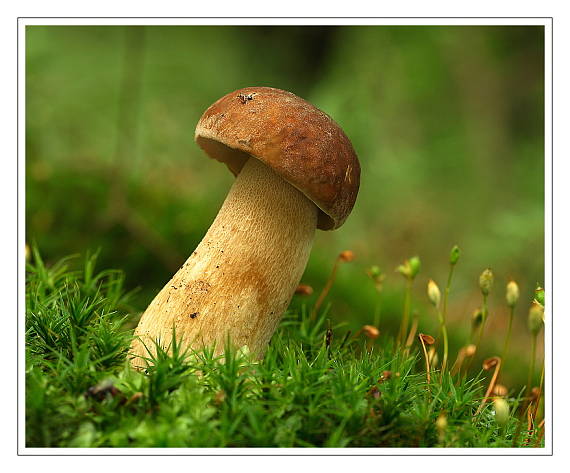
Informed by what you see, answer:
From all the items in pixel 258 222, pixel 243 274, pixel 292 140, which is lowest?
pixel 243 274

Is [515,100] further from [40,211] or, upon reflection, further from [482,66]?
[40,211]

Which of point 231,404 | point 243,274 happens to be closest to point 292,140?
point 243,274

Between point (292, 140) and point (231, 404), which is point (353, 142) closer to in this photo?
point (292, 140)

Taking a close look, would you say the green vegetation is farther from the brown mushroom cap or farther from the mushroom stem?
the brown mushroom cap

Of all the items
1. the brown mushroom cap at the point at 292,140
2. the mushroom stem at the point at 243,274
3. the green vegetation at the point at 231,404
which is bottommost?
the green vegetation at the point at 231,404

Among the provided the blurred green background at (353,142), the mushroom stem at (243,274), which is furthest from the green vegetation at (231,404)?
the blurred green background at (353,142)

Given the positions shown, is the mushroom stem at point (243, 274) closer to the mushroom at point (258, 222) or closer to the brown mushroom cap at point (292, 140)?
the mushroom at point (258, 222)

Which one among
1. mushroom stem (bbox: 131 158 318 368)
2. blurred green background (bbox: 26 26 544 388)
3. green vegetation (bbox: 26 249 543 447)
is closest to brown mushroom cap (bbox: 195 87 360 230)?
mushroom stem (bbox: 131 158 318 368)

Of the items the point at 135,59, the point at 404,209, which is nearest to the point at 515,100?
the point at 404,209
